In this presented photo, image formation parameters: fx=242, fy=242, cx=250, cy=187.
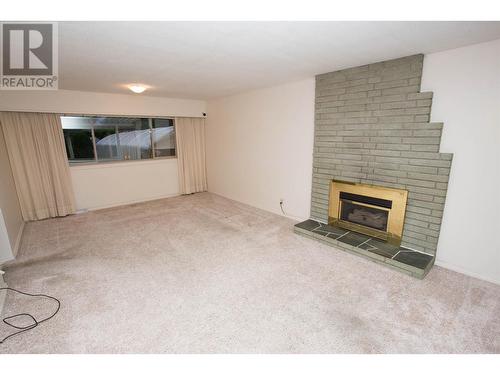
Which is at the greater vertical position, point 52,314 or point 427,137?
point 427,137

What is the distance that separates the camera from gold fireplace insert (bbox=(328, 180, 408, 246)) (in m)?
2.84

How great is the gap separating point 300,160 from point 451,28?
2315 millimetres

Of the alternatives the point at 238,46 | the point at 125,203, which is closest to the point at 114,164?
the point at 125,203

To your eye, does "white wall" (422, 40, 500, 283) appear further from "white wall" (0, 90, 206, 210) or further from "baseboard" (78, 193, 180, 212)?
"baseboard" (78, 193, 180, 212)

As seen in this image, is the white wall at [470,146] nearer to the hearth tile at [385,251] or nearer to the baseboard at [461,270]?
the baseboard at [461,270]

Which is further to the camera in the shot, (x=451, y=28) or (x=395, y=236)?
(x=395, y=236)

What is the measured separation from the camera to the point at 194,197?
5652 millimetres

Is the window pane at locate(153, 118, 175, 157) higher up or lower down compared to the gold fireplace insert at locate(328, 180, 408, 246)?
higher up

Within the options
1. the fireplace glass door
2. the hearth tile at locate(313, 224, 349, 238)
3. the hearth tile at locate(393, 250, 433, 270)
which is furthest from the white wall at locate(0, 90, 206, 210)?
the hearth tile at locate(393, 250, 433, 270)

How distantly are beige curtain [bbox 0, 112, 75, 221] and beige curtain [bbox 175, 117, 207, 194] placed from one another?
2.14 meters

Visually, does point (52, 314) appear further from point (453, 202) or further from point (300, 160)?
point (453, 202)

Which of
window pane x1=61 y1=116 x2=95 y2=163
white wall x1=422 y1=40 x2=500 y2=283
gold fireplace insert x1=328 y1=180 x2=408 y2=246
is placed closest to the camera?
white wall x1=422 y1=40 x2=500 y2=283

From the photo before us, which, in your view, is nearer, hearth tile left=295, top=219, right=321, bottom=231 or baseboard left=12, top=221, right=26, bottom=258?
baseboard left=12, top=221, right=26, bottom=258
